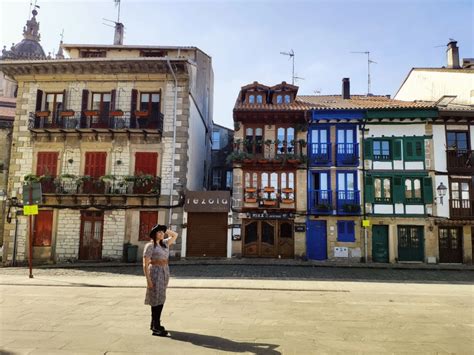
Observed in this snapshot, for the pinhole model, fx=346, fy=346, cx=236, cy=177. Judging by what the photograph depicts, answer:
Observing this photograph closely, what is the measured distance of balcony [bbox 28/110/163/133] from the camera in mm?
19734

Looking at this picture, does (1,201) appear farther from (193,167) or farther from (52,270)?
(193,167)

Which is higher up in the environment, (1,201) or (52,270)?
(1,201)

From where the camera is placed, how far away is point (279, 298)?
375 inches

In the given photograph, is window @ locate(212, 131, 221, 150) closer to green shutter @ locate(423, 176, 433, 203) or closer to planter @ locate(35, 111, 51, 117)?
planter @ locate(35, 111, 51, 117)

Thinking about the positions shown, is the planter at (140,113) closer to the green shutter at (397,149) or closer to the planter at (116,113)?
the planter at (116,113)

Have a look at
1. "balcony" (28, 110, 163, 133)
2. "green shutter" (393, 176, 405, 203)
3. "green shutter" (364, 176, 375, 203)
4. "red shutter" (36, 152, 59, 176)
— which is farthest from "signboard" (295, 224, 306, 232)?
"red shutter" (36, 152, 59, 176)

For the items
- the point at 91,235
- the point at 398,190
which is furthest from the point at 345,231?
the point at 91,235

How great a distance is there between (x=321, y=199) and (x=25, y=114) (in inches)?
724

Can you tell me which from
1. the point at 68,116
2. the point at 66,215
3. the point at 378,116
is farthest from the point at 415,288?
the point at 68,116

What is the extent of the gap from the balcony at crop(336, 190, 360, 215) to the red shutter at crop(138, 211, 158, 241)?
35.5 ft

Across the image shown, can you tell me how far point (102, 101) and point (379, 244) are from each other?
18.6 meters

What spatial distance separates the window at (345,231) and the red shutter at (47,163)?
55.9ft

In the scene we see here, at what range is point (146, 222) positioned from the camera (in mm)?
19422

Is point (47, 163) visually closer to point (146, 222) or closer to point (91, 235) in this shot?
point (91, 235)
